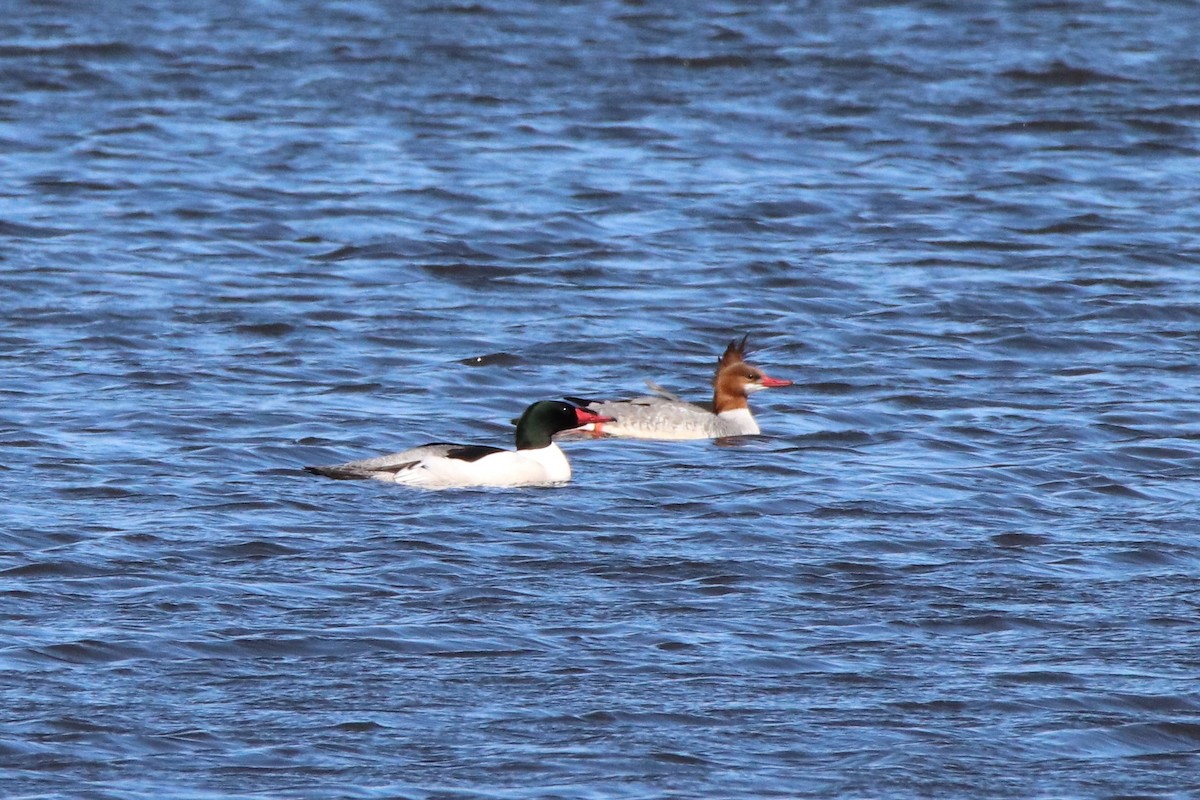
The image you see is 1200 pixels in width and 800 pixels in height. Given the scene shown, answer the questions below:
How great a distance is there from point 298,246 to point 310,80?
17.9 feet

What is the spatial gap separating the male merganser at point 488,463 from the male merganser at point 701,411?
755 mm

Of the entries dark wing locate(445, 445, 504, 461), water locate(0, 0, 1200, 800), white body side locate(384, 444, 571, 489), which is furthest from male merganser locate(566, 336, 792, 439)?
dark wing locate(445, 445, 504, 461)

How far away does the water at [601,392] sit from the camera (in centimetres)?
723

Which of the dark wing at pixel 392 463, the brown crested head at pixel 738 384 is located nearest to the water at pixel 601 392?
the dark wing at pixel 392 463

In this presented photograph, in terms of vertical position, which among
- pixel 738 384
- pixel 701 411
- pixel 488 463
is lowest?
pixel 701 411

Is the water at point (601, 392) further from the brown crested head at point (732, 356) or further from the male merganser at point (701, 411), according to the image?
the brown crested head at point (732, 356)

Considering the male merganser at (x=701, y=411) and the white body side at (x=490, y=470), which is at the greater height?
the white body side at (x=490, y=470)

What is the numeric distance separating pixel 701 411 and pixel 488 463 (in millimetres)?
2215

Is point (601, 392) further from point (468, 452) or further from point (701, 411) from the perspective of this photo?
point (468, 452)

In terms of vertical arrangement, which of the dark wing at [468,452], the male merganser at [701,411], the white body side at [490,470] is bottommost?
the male merganser at [701,411]

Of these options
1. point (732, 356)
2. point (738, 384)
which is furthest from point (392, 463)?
point (732, 356)

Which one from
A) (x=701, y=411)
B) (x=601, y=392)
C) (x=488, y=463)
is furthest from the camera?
(x=601, y=392)

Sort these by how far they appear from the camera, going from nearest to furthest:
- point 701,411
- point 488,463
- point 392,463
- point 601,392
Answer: point 392,463 < point 488,463 < point 701,411 < point 601,392

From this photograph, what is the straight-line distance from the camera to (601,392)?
1320 centimetres
